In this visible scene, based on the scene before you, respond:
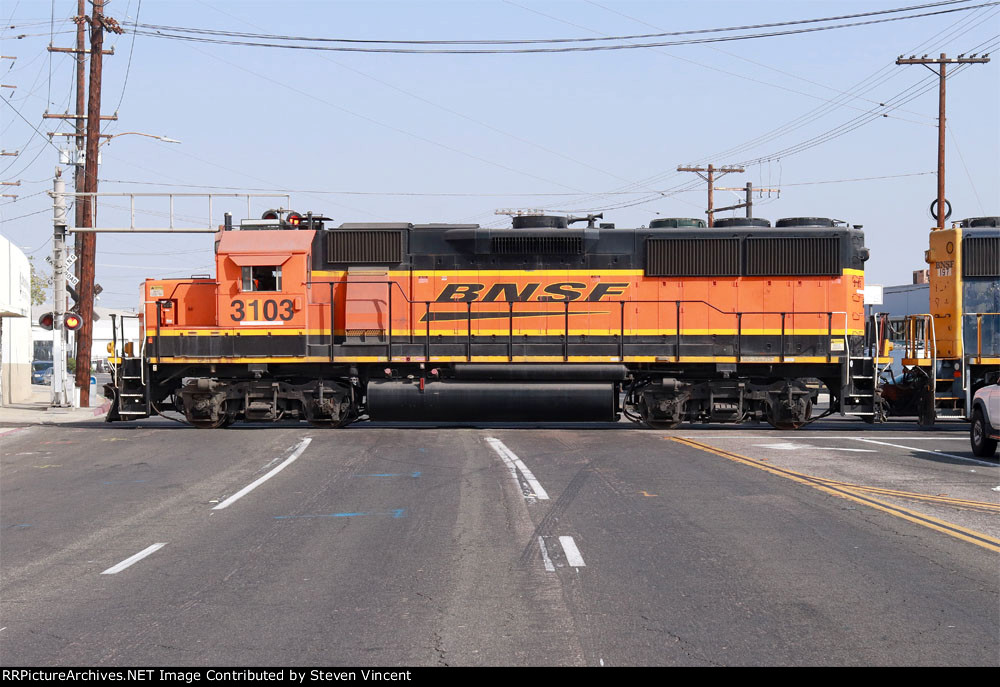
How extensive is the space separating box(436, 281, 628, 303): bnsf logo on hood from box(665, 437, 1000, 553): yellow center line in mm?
6238

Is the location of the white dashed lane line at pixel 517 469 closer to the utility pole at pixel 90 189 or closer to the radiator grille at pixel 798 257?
the radiator grille at pixel 798 257

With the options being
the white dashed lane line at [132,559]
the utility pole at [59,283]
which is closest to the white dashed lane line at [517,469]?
the white dashed lane line at [132,559]

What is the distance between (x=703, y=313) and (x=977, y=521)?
492 inches

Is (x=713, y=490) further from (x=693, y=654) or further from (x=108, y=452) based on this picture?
(x=108, y=452)

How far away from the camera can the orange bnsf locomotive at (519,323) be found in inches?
898

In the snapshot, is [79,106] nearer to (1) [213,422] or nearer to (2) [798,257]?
(1) [213,422]

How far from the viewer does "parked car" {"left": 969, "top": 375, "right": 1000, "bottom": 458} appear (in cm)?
1694

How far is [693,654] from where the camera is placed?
19.7ft

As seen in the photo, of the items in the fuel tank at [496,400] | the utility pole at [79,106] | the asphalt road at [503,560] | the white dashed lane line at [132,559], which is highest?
the utility pole at [79,106]

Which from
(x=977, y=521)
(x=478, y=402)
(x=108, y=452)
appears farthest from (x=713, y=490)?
(x=108, y=452)

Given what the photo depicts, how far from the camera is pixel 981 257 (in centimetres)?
2439

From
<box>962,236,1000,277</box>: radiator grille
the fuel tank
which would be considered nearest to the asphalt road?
the fuel tank

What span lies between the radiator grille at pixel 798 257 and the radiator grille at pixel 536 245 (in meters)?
4.03
